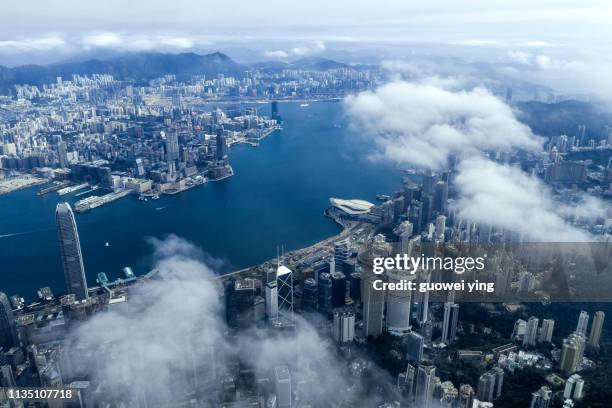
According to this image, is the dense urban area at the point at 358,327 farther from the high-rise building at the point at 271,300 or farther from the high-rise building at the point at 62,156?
the high-rise building at the point at 62,156

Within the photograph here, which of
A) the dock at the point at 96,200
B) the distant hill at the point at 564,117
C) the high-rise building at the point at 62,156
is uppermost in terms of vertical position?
the distant hill at the point at 564,117

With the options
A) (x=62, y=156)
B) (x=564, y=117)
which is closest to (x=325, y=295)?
(x=62, y=156)

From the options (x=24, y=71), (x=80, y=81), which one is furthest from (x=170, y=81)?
(x=24, y=71)

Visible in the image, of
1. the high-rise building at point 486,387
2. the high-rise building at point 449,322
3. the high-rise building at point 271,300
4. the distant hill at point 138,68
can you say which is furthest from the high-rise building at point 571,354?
the distant hill at point 138,68

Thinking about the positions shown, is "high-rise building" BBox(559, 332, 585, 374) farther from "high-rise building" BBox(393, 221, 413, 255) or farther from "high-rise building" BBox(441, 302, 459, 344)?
"high-rise building" BBox(393, 221, 413, 255)

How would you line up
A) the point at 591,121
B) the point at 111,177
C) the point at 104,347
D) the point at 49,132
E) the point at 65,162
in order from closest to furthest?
the point at 104,347, the point at 111,177, the point at 65,162, the point at 591,121, the point at 49,132

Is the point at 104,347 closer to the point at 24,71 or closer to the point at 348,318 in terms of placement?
the point at 348,318
